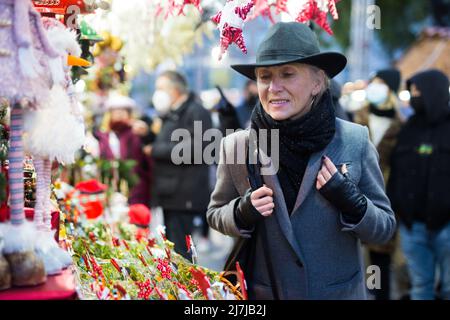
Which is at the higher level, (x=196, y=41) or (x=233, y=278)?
(x=196, y=41)

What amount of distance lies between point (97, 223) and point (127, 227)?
0.27 meters

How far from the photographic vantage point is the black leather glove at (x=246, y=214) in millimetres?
2477

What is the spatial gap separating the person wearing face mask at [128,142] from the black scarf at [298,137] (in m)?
4.39

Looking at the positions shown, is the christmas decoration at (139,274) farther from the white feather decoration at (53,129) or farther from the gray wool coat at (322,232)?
the white feather decoration at (53,129)

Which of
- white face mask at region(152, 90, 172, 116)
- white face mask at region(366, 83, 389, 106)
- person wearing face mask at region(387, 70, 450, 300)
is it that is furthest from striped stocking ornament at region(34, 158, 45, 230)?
white face mask at region(152, 90, 172, 116)

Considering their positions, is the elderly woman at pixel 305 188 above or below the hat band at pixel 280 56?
below

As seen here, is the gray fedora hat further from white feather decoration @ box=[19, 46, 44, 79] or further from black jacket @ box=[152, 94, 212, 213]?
black jacket @ box=[152, 94, 212, 213]

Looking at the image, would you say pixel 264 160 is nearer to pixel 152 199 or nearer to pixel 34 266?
pixel 34 266

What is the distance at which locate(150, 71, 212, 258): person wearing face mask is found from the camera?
605cm

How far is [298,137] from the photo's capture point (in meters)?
2.48

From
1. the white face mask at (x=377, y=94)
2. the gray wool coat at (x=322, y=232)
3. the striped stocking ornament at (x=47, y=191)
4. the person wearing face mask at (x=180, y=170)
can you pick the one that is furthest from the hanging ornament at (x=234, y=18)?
the person wearing face mask at (x=180, y=170)

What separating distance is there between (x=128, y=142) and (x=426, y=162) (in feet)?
10.8
